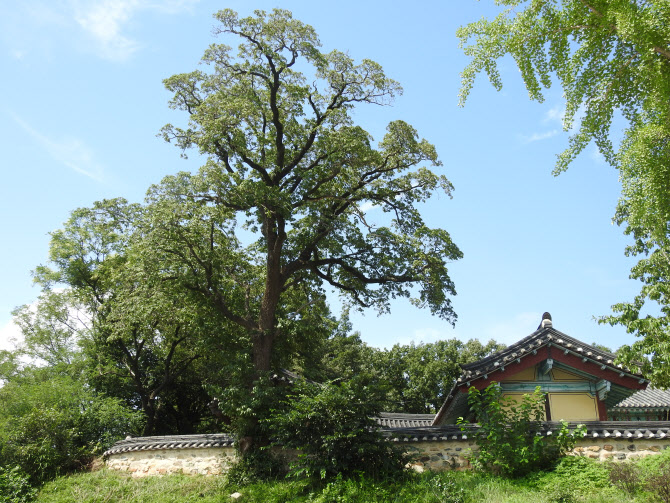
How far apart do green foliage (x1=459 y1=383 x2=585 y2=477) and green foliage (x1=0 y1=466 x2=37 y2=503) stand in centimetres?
1158

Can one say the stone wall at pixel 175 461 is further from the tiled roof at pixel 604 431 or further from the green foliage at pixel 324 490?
the tiled roof at pixel 604 431

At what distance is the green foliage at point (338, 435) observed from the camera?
11117 millimetres

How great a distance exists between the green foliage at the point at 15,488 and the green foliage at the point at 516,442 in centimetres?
1158

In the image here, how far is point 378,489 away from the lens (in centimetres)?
1027

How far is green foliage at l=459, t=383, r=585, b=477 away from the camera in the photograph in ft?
32.7

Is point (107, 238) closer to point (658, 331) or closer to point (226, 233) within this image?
point (226, 233)

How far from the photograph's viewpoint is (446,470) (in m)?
11.3

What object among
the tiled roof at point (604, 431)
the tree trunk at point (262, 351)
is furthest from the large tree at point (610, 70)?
the tree trunk at point (262, 351)

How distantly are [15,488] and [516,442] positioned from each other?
12801 millimetres

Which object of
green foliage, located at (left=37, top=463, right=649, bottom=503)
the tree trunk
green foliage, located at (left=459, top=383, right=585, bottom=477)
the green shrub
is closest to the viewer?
the green shrub

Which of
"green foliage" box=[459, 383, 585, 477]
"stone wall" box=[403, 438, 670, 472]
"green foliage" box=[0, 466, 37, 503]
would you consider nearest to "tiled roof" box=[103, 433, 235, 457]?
"green foliage" box=[0, 466, 37, 503]

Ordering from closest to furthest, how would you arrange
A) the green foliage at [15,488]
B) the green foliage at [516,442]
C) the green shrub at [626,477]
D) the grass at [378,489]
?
the green shrub at [626,477], the grass at [378,489], the green foliage at [516,442], the green foliage at [15,488]

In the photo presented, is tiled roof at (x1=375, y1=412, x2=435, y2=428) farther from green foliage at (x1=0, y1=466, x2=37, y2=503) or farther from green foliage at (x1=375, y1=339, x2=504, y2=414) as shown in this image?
green foliage at (x1=0, y1=466, x2=37, y2=503)

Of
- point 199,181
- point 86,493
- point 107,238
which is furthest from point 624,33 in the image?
point 107,238
